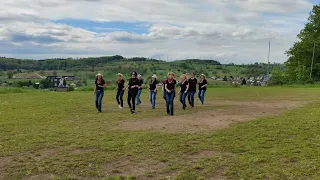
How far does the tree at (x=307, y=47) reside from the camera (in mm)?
60719

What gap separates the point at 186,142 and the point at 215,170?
2775mm

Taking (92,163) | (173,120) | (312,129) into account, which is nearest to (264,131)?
(312,129)

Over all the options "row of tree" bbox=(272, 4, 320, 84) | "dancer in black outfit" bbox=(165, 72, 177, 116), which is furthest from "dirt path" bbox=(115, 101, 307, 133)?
"row of tree" bbox=(272, 4, 320, 84)

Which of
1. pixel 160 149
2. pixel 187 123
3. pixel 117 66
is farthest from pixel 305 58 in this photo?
pixel 160 149

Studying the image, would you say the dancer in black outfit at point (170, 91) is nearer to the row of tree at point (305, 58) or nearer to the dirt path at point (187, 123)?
the dirt path at point (187, 123)

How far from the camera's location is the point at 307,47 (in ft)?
200

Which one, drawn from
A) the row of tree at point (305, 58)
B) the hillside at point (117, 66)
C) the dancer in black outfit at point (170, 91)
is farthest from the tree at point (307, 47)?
the dancer in black outfit at point (170, 91)

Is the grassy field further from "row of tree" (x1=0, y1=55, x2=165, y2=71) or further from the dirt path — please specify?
"row of tree" (x1=0, y1=55, x2=165, y2=71)

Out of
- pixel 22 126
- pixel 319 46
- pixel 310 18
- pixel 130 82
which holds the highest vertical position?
pixel 310 18

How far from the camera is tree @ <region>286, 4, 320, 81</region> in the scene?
60.7 m

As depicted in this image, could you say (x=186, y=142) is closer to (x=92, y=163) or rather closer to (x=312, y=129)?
(x=92, y=163)

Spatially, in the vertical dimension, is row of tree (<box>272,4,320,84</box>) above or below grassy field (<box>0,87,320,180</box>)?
above

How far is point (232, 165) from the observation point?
750 centimetres

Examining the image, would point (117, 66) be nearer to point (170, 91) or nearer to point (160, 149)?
point (170, 91)
